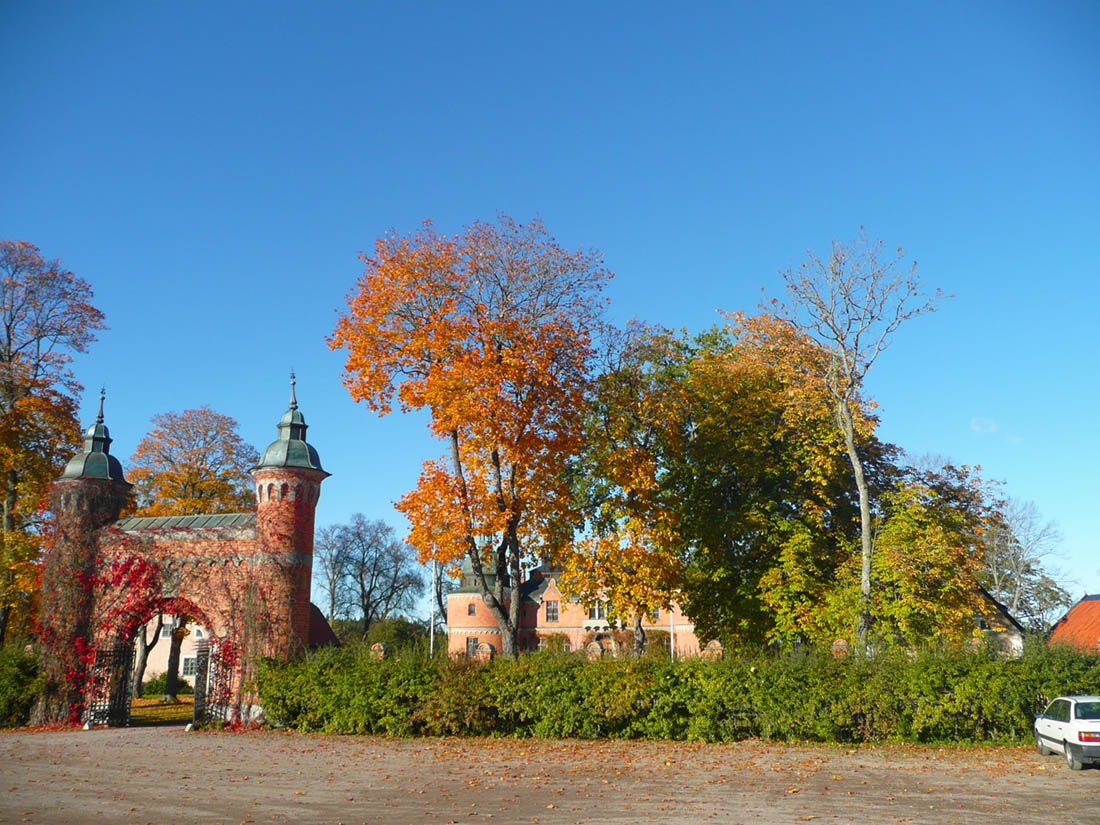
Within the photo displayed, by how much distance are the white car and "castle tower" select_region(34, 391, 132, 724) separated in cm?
2443

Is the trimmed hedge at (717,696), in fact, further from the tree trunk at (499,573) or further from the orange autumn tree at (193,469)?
the orange autumn tree at (193,469)

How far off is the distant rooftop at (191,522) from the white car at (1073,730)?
20412 mm

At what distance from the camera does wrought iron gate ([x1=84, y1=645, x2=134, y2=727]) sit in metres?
24.1

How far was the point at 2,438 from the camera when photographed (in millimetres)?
27469

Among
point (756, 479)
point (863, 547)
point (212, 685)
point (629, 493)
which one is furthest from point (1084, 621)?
point (212, 685)

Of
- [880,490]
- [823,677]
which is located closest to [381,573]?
[880,490]

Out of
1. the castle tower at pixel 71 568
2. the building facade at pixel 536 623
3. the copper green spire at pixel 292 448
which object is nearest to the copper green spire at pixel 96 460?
the castle tower at pixel 71 568

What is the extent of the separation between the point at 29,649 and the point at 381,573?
44.7 metres

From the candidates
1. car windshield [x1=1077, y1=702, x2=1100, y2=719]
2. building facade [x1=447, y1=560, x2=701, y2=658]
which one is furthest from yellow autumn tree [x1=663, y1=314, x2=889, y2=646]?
building facade [x1=447, y1=560, x2=701, y2=658]

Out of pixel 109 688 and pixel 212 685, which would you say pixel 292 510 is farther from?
pixel 109 688

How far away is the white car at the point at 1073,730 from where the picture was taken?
14617 mm

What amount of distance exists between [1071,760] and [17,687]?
2627 cm

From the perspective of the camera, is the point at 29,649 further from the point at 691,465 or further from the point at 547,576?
the point at 547,576

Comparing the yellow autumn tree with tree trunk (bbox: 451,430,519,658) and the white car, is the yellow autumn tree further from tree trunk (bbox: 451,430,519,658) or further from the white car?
the white car
